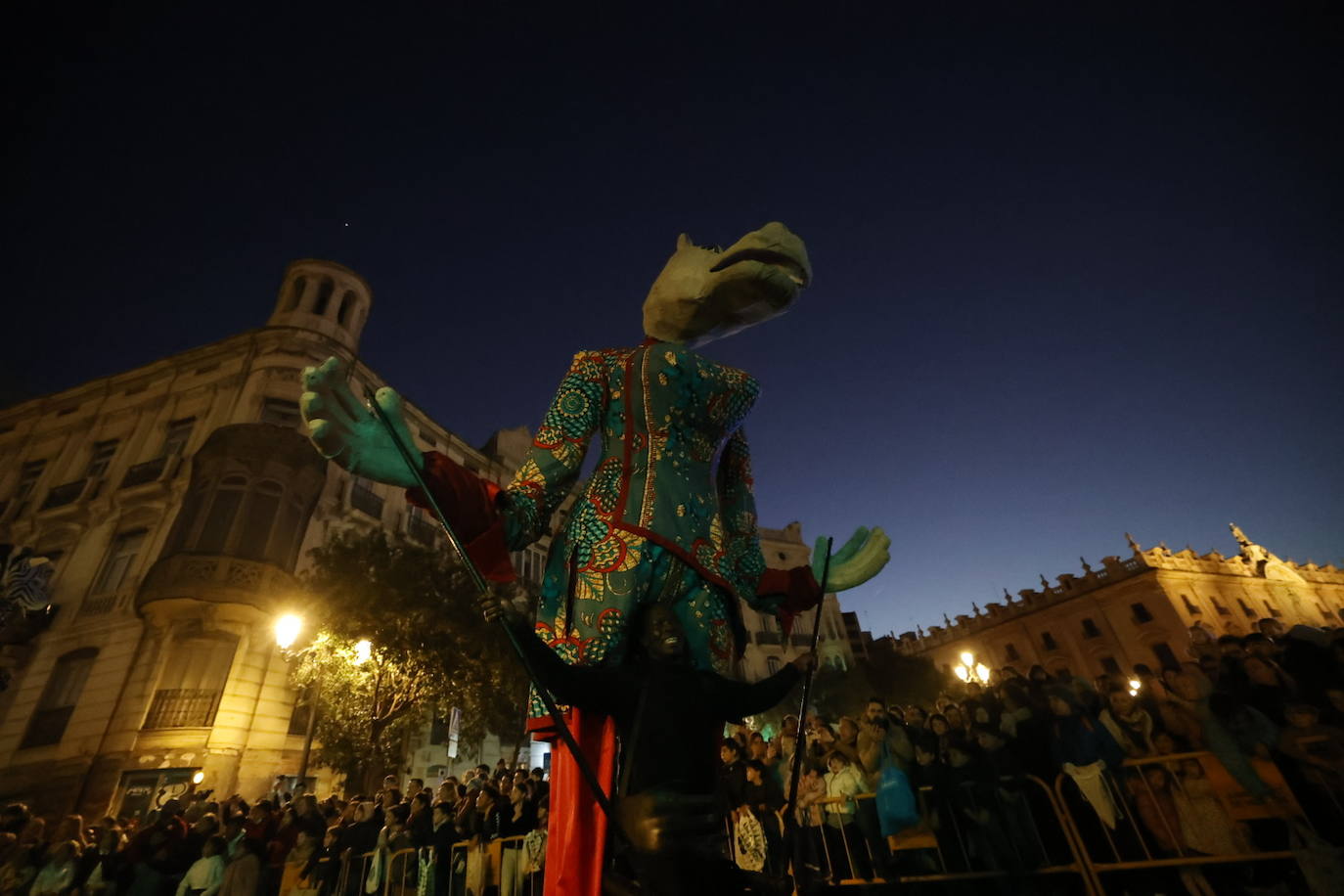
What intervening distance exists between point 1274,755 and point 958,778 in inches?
79.3

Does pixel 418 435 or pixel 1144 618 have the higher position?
pixel 418 435

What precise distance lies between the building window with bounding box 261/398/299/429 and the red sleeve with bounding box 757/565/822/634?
19711mm

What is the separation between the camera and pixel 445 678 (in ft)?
47.5

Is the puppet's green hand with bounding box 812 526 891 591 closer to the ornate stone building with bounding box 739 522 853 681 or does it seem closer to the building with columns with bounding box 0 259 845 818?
the building with columns with bounding box 0 259 845 818

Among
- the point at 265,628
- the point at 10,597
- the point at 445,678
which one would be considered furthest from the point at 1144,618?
the point at 10,597

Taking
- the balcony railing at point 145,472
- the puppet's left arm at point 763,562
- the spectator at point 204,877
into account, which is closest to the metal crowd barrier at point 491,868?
the spectator at point 204,877

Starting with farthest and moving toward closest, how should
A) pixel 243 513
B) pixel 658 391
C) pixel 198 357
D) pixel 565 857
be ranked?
pixel 198 357 → pixel 243 513 → pixel 658 391 → pixel 565 857

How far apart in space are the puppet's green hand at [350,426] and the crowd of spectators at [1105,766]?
2.28 metres

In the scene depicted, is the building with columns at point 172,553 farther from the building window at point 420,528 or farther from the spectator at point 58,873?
the spectator at point 58,873

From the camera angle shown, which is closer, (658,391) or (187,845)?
(658,391)

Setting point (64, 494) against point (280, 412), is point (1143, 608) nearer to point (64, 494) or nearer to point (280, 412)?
point (280, 412)

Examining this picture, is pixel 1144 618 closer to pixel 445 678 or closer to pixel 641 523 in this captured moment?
pixel 445 678

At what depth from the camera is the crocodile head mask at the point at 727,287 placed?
2.23 metres

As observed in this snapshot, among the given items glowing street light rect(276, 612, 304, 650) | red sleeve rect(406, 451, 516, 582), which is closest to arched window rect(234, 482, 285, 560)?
glowing street light rect(276, 612, 304, 650)
